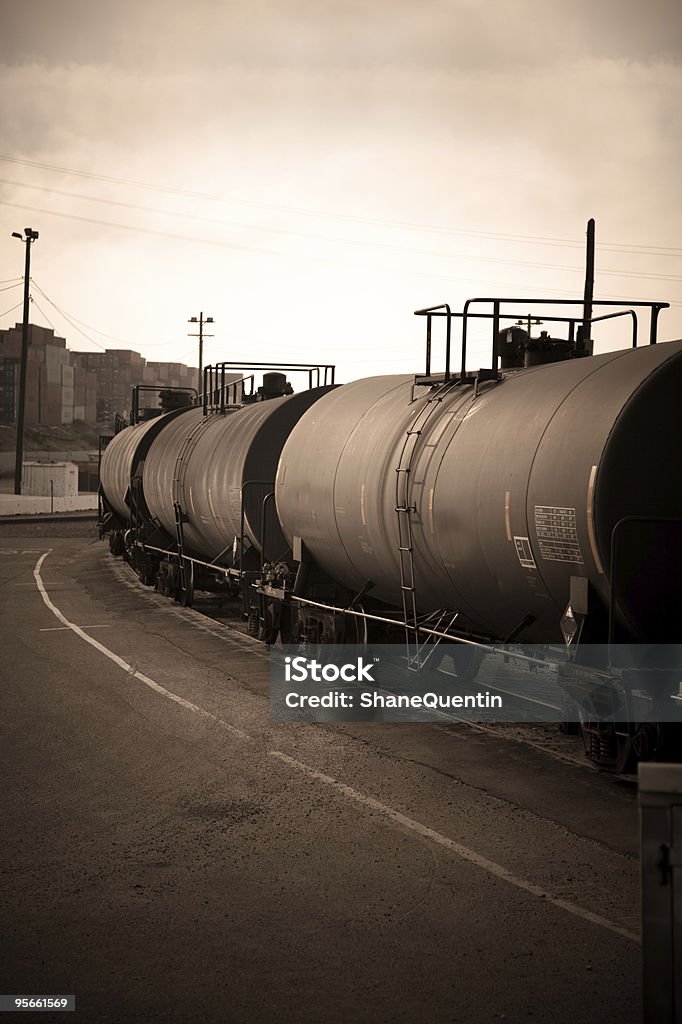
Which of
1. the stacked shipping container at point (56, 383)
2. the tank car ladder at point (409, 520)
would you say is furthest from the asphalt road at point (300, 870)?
the stacked shipping container at point (56, 383)

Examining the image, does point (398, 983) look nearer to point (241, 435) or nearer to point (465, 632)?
point (465, 632)

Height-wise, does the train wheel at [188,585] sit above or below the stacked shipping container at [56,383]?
below

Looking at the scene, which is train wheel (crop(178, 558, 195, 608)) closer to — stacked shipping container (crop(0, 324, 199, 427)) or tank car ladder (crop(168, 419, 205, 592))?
tank car ladder (crop(168, 419, 205, 592))

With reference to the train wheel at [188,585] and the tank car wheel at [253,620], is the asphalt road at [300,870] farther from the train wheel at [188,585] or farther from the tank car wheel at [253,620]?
the train wheel at [188,585]

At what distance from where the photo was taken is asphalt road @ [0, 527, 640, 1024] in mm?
5391

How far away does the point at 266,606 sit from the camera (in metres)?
16.0

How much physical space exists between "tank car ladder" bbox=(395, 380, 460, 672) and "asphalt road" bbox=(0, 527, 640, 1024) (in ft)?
3.52

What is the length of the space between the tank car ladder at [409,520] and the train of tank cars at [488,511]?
0.08ft

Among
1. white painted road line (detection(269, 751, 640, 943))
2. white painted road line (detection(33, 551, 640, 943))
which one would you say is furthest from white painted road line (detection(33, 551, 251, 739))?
white painted road line (detection(269, 751, 640, 943))

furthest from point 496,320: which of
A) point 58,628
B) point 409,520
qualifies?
point 58,628

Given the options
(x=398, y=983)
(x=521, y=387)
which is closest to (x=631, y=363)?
(x=521, y=387)

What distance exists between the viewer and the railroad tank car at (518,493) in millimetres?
8117

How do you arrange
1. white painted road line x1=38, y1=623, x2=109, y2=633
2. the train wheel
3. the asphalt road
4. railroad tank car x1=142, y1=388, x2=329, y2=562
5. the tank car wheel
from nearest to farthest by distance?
the asphalt road → railroad tank car x1=142, y1=388, x2=329, y2=562 → the tank car wheel → white painted road line x1=38, y1=623, x2=109, y2=633 → the train wheel

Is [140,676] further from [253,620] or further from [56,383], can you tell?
[56,383]
